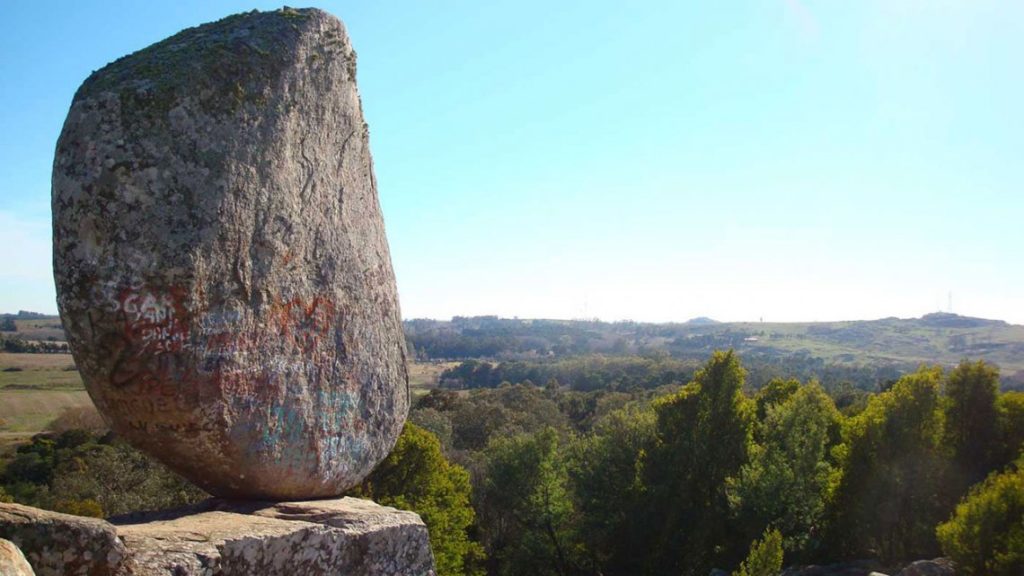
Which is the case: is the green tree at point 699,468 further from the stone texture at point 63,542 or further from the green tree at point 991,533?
the stone texture at point 63,542

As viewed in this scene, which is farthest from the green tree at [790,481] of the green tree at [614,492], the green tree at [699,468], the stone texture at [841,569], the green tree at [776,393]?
the green tree at [776,393]

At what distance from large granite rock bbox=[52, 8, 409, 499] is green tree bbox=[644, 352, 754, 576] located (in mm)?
20893

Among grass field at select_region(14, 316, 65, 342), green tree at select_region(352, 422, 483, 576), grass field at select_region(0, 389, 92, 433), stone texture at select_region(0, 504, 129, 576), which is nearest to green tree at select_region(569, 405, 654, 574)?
green tree at select_region(352, 422, 483, 576)

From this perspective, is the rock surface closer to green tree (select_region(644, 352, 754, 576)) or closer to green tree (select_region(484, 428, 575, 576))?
green tree (select_region(644, 352, 754, 576))

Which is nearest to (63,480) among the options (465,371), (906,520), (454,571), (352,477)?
(454,571)

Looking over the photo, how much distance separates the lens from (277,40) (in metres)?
7.49

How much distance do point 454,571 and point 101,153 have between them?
827 inches

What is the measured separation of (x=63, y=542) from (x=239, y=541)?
1.50 meters

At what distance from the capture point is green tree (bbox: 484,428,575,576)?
3050 centimetres

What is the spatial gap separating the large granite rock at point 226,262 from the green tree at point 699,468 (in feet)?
68.5

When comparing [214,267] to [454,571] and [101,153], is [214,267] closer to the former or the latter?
[101,153]

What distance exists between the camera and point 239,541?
6.05 m

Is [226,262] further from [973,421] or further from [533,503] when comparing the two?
[533,503]

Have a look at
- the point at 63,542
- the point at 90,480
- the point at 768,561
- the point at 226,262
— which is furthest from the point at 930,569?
the point at 90,480
